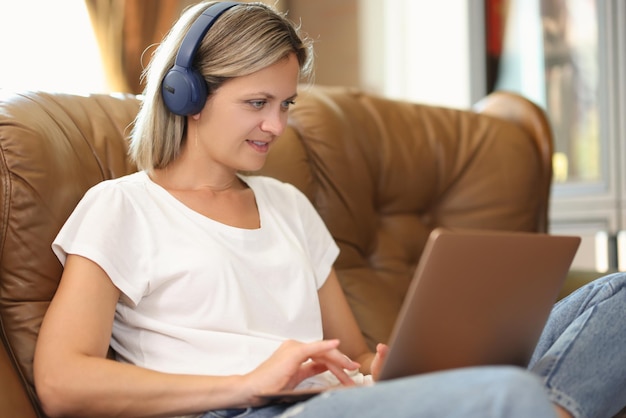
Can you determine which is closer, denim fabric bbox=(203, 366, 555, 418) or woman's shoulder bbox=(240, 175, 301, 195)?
denim fabric bbox=(203, 366, 555, 418)

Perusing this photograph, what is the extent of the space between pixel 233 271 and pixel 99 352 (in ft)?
0.76

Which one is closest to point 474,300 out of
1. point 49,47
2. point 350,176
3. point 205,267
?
point 205,267

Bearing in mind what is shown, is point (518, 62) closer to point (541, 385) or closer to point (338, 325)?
point (338, 325)

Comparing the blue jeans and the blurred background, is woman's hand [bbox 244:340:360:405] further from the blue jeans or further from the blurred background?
the blurred background

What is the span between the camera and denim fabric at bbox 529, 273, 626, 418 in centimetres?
105

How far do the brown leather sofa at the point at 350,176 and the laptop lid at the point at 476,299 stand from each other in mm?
565

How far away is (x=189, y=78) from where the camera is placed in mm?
1299

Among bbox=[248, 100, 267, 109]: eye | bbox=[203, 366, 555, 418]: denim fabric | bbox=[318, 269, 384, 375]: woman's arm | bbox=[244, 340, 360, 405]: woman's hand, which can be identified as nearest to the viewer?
bbox=[203, 366, 555, 418]: denim fabric

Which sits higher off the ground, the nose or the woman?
the nose

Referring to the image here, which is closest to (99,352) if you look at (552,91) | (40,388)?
(40,388)

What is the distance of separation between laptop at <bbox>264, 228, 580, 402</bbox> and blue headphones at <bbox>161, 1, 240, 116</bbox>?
18.9 inches

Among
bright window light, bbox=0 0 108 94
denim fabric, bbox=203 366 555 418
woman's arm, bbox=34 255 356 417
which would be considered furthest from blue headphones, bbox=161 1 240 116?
bright window light, bbox=0 0 108 94

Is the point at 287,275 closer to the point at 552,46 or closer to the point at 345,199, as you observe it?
the point at 345,199

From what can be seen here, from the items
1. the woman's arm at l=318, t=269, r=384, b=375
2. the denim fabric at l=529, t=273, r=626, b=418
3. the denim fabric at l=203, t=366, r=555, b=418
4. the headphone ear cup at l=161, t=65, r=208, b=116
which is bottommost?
the woman's arm at l=318, t=269, r=384, b=375
